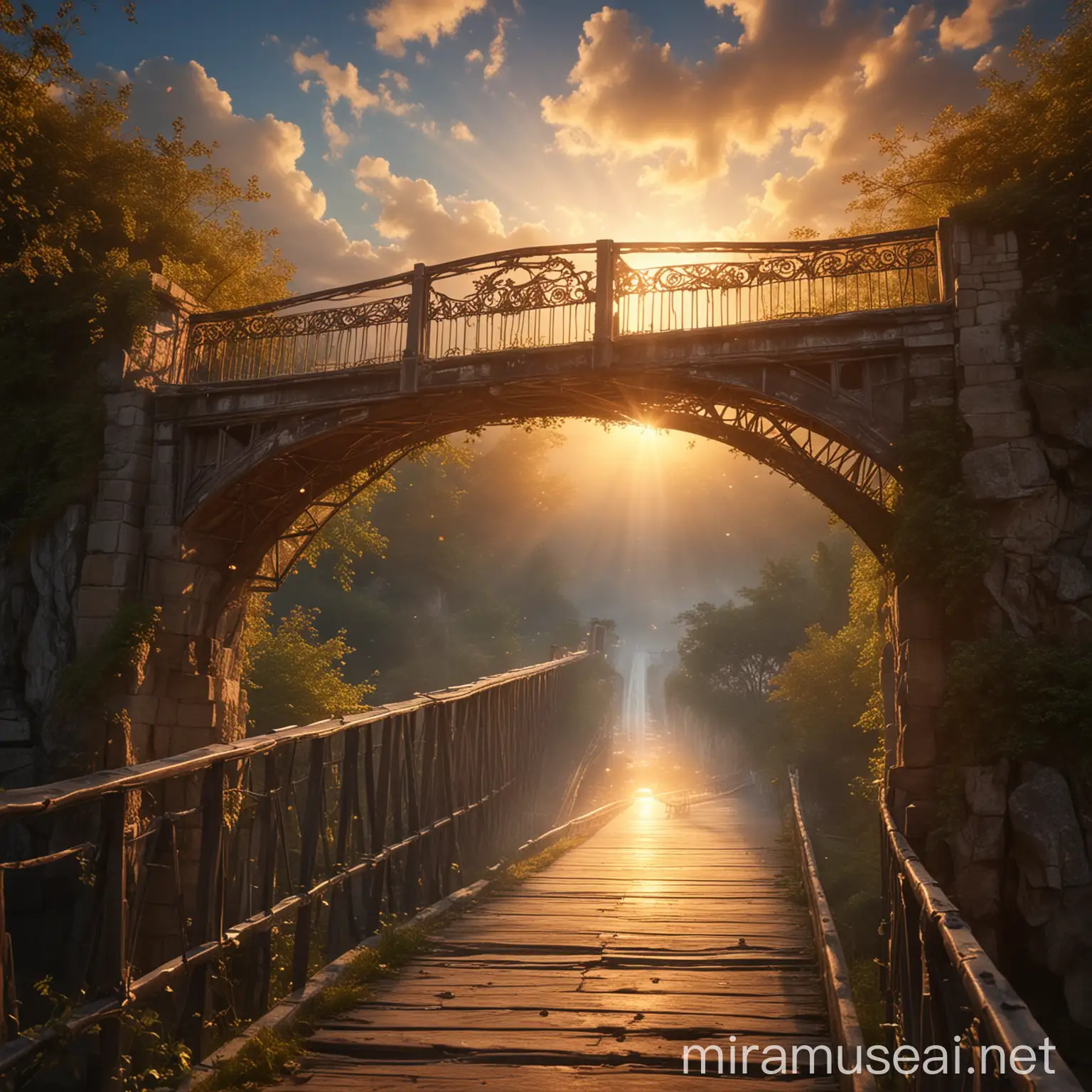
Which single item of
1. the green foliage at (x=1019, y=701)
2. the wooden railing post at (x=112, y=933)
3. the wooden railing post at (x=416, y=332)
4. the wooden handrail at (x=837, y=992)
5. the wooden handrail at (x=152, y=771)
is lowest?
the wooden handrail at (x=837, y=992)

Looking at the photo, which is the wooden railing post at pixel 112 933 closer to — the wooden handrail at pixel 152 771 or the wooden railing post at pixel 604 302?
the wooden handrail at pixel 152 771

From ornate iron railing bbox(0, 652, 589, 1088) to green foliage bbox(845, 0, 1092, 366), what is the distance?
731cm

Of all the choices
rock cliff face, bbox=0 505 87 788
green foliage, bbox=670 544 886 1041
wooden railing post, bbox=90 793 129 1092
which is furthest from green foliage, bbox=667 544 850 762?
wooden railing post, bbox=90 793 129 1092

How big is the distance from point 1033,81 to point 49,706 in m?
14.7

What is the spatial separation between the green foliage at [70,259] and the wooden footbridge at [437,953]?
5075mm

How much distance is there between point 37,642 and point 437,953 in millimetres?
8755

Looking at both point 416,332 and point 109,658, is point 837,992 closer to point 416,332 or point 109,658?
point 416,332

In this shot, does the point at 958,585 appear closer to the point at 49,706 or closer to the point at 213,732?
the point at 213,732

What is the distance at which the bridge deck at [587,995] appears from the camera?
4.64m

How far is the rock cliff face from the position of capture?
12258 mm

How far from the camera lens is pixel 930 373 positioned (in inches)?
370

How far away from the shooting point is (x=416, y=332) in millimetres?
11930

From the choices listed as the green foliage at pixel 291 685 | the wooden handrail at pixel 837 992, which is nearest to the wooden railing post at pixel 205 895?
the wooden handrail at pixel 837 992

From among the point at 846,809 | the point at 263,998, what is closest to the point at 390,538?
the point at 846,809
